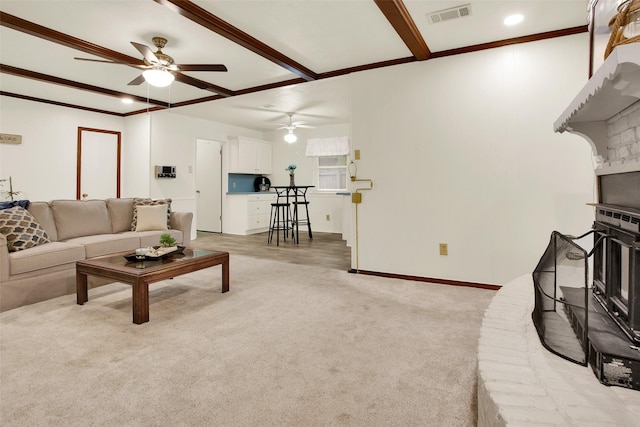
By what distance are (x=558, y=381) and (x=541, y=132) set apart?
8.67 feet

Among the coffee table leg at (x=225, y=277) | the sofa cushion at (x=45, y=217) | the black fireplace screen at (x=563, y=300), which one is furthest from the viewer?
the sofa cushion at (x=45, y=217)

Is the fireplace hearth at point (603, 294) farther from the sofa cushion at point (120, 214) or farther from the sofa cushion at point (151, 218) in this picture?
the sofa cushion at point (120, 214)

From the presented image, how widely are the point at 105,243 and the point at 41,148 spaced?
329 cm

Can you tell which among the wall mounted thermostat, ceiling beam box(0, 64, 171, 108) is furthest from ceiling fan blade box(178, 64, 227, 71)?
the wall mounted thermostat

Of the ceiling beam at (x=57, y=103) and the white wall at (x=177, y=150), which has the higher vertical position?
the ceiling beam at (x=57, y=103)

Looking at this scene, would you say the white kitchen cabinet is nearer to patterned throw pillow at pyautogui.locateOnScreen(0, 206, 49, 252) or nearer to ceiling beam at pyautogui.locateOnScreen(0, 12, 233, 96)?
ceiling beam at pyautogui.locateOnScreen(0, 12, 233, 96)

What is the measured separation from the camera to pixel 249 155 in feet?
25.0

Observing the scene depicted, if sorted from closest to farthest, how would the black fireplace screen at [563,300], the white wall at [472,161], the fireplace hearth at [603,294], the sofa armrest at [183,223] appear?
1. the fireplace hearth at [603,294]
2. the black fireplace screen at [563,300]
3. the white wall at [472,161]
4. the sofa armrest at [183,223]

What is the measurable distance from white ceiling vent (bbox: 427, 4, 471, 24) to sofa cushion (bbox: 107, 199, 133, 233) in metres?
4.07

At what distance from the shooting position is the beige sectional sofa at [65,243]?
9.20 ft

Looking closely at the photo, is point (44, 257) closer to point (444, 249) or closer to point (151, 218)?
point (151, 218)

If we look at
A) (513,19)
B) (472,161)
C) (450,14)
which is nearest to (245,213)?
(472,161)

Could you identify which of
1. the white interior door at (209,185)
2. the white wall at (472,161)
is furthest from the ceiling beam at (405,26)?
the white interior door at (209,185)

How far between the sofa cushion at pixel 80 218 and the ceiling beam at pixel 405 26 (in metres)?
3.77
